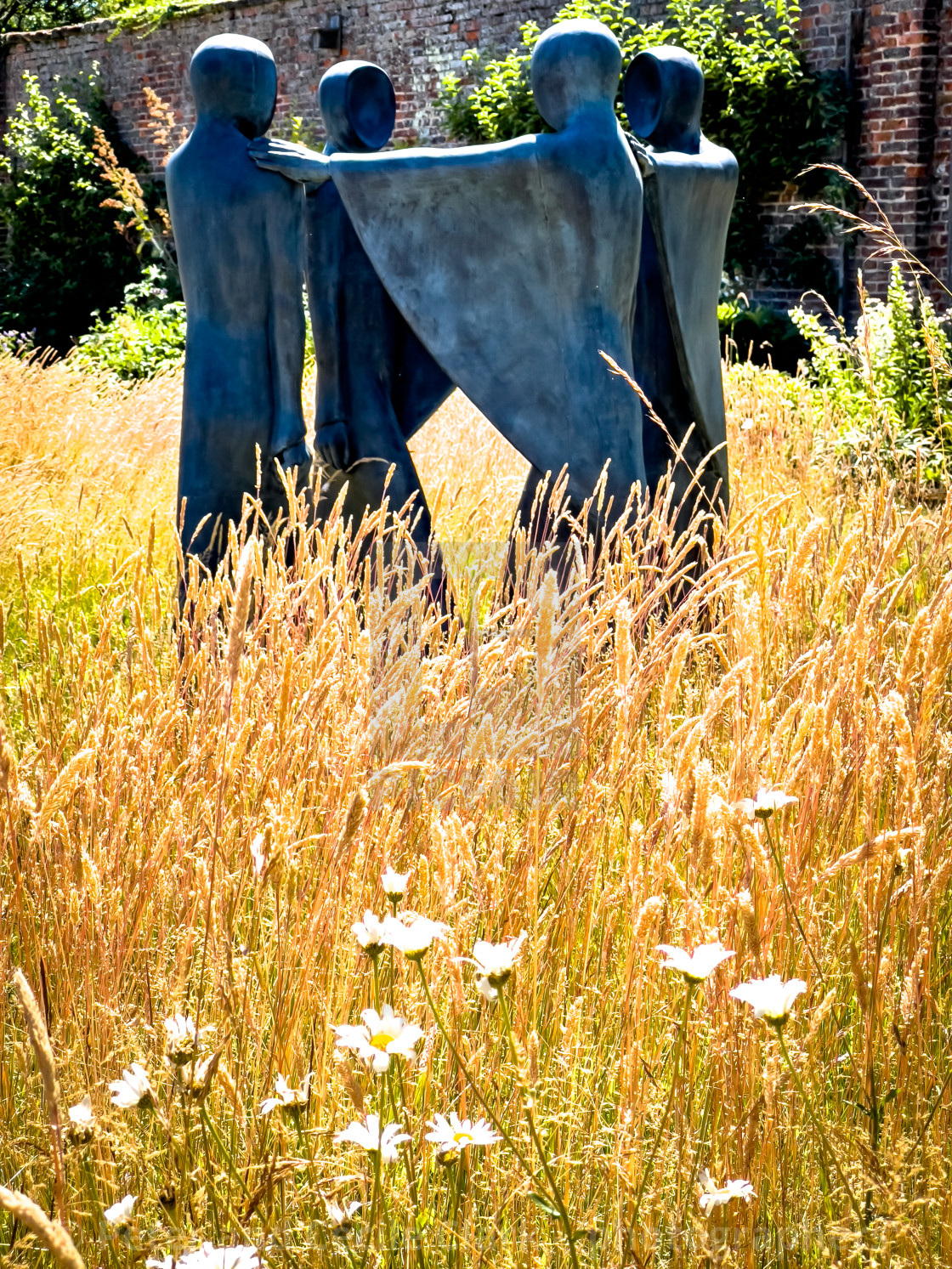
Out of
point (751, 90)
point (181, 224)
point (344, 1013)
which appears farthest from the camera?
point (751, 90)

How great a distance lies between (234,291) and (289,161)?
357 mm

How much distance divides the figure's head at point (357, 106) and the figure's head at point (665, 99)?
2.33 feet

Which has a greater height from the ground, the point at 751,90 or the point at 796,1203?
the point at 751,90

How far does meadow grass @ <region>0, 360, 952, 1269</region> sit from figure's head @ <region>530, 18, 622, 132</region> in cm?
173

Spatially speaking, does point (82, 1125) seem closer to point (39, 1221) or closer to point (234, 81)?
point (39, 1221)

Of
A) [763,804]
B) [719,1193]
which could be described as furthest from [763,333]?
[719,1193]

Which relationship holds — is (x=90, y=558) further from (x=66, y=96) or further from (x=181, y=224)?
(x=66, y=96)

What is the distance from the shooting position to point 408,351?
12.9 feet

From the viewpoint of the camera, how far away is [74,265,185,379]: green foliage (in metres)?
9.52

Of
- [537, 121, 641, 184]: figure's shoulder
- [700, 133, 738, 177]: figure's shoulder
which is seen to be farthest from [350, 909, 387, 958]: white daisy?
[700, 133, 738, 177]: figure's shoulder

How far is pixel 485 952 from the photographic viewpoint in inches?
39.1

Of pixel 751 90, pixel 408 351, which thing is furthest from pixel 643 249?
pixel 751 90

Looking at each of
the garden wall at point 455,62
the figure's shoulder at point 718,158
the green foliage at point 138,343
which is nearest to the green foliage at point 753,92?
the garden wall at point 455,62

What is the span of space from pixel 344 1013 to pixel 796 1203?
50cm
